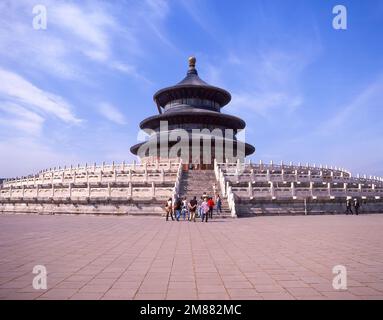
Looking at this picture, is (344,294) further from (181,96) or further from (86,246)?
(181,96)

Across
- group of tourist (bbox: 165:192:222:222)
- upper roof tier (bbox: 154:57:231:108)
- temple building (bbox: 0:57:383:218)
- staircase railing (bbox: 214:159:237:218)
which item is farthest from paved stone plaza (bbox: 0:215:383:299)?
upper roof tier (bbox: 154:57:231:108)

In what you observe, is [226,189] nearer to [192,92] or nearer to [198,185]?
[198,185]

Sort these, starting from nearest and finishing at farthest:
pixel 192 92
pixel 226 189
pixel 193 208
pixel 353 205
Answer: pixel 193 208
pixel 226 189
pixel 353 205
pixel 192 92

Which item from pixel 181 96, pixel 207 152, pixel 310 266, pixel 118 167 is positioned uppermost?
pixel 181 96

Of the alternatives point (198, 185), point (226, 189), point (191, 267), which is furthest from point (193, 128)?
point (191, 267)

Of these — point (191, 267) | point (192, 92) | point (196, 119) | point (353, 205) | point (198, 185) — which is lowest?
point (191, 267)

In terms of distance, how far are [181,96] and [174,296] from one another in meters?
45.7

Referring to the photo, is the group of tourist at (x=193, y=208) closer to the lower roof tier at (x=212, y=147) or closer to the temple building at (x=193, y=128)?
the temple building at (x=193, y=128)

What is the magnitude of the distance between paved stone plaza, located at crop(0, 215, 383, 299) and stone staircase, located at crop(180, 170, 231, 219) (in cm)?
1221

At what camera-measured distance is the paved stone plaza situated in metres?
5.06

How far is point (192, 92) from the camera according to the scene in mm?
48250

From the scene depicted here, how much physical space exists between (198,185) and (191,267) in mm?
20263
